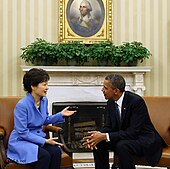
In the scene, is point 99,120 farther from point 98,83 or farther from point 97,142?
point 97,142

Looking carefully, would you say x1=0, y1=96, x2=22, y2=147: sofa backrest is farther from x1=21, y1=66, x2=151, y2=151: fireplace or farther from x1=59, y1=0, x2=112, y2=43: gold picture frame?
x1=59, y1=0, x2=112, y2=43: gold picture frame

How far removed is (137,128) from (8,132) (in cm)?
129

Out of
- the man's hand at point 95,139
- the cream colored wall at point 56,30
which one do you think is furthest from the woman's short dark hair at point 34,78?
the cream colored wall at point 56,30

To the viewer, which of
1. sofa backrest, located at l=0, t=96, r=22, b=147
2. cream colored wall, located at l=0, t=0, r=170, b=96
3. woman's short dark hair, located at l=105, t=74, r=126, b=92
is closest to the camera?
woman's short dark hair, located at l=105, t=74, r=126, b=92

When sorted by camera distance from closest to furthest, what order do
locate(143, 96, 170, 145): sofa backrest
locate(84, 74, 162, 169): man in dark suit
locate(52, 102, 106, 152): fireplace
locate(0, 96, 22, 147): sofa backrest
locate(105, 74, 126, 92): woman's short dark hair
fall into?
locate(84, 74, 162, 169): man in dark suit
locate(105, 74, 126, 92): woman's short dark hair
locate(0, 96, 22, 147): sofa backrest
locate(143, 96, 170, 145): sofa backrest
locate(52, 102, 106, 152): fireplace

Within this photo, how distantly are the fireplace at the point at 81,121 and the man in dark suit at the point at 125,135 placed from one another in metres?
2.02

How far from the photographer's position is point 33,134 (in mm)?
3730

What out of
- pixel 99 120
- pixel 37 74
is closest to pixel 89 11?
pixel 99 120

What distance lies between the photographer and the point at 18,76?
6188 millimetres

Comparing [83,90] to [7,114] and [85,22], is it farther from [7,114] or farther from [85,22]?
[7,114]

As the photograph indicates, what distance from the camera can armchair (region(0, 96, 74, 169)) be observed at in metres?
3.66

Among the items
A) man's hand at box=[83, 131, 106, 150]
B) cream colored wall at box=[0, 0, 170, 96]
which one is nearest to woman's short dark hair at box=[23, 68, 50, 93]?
man's hand at box=[83, 131, 106, 150]

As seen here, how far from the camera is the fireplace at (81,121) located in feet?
19.9

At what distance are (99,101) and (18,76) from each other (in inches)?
48.4
